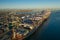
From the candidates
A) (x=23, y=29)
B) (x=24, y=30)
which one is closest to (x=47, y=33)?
(x=24, y=30)

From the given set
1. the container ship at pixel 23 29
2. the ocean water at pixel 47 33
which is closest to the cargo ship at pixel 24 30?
the container ship at pixel 23 29

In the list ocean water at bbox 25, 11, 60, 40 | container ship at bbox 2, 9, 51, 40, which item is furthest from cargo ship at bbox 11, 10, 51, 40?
ocean water at bbox 25, 11, 60, 40

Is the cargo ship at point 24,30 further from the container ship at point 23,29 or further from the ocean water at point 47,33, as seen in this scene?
the ocean water at point 47,33

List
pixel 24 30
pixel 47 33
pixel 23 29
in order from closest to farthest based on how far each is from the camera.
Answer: pixel 47 33
pixel 24 30
pixel 23 29

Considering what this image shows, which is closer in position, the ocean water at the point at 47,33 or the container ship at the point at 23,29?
the container ship at the point at 23,29

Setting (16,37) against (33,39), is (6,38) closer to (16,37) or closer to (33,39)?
(16,37)

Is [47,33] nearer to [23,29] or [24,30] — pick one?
[24,30]

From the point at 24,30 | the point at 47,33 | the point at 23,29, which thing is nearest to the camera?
the point at 47,33

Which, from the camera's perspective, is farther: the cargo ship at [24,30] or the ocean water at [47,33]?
the ocean water at [47,33]

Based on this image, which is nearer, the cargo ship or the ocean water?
the cargo ship

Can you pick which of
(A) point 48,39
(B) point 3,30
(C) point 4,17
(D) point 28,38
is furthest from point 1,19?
(A) point 48,39

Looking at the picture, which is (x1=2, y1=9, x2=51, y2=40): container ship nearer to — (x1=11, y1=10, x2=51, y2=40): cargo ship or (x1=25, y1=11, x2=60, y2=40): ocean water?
(x1=11, y1=10, x2=51, y2=40): cargo ship
